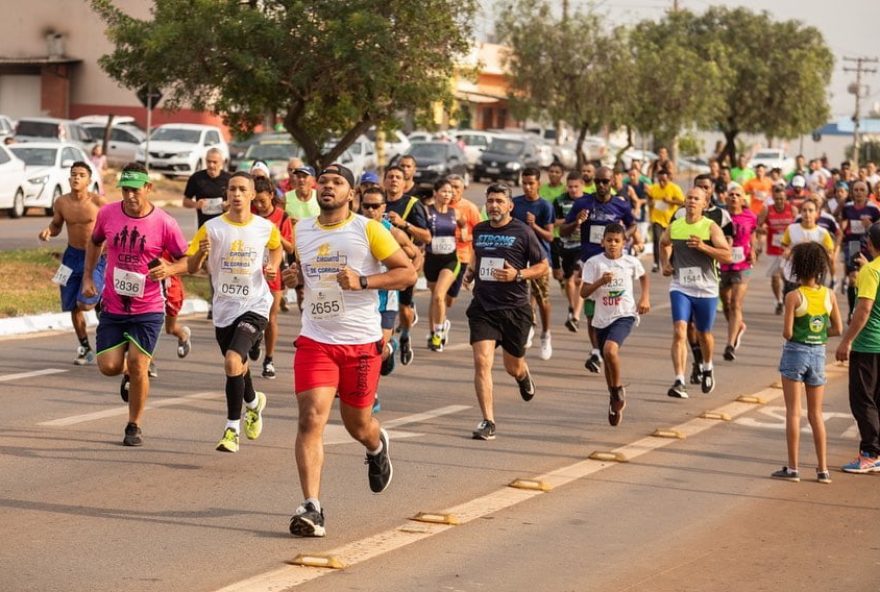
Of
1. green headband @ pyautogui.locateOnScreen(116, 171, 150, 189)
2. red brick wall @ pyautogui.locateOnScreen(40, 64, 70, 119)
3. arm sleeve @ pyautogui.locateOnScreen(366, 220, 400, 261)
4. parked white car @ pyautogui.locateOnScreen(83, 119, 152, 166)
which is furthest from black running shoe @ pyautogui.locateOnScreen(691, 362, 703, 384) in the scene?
red brick wall @ pyautogui.locateOnScreen(40, 64, 70, 119)

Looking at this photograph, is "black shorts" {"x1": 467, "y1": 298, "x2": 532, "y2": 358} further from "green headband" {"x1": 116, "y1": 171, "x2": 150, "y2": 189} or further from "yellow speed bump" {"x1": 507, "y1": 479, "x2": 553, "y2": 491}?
"green headband" {"x1": 116, "y1": 171, "x2": 150, "y2": 189}

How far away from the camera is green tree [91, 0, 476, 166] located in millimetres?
23406

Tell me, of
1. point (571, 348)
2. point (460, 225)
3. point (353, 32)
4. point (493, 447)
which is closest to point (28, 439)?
point (493, 447)

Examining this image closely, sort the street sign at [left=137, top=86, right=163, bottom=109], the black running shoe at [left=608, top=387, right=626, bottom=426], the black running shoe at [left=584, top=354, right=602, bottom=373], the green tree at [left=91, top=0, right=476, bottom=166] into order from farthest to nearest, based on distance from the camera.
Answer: the street sign at [left=137, top=86, right=163, bottom=109] → the green tree at [left=91, top=0, right=476, bottom=166] → the black running shoe at [left=584, top=354, right=602, bottom=373] → the black running shoe at [left=608, top=387, right=626, bottom=426]

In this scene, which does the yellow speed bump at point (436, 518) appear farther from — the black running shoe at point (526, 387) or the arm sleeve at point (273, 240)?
the black running shoe at point (526, 387)

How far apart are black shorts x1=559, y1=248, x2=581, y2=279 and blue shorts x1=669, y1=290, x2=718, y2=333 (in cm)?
442

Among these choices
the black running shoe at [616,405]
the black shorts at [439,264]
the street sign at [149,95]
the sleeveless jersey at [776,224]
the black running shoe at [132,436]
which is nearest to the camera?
the black running shoe at [132,436]

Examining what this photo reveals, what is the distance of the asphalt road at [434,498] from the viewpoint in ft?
26.1

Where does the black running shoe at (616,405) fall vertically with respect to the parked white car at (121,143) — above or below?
below

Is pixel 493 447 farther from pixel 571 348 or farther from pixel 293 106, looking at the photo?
pixel 293 106

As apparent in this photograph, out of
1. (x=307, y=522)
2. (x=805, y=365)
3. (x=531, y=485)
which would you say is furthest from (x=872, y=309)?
(x=307, y=522)

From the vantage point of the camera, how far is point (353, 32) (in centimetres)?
2330

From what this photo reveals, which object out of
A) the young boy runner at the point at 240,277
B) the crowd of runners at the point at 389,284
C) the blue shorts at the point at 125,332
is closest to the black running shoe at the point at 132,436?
the crowd of runners at the point at 389,284

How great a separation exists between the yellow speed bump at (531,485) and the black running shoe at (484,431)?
1.72m
